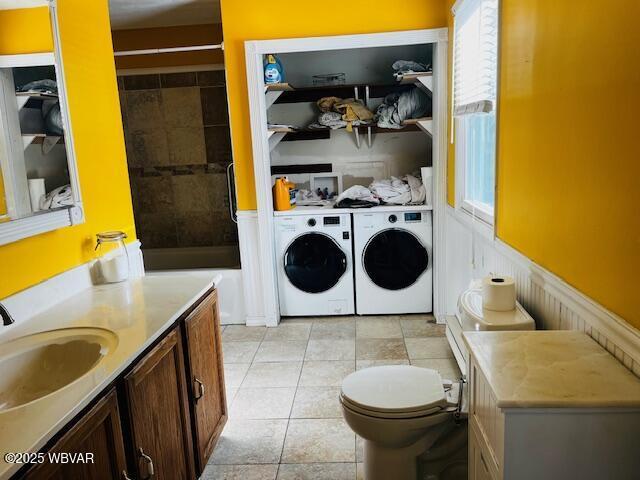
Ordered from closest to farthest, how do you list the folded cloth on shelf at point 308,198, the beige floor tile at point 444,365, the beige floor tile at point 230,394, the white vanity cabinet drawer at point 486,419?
1. the white vanity cabinet drawer at point 486,419
2. the beige floor tile at point 230,394
3. the beige floor tile at point 444,365
4. the folded cloth on shelf at point 308,198

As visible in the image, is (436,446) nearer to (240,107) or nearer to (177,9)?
(240,107)

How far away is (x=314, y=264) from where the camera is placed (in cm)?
405

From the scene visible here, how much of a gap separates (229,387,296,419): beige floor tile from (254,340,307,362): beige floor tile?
1.42 ft

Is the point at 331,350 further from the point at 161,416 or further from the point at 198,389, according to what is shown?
the point at 161,416

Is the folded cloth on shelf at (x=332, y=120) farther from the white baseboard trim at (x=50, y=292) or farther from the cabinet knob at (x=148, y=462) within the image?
the cabinet knob at (x=148, y=462)

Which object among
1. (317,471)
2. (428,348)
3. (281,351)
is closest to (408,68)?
(428,348)

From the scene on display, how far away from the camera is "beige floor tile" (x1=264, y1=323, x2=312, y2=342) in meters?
3.79

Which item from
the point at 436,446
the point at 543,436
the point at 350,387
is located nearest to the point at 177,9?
the point at 350,387

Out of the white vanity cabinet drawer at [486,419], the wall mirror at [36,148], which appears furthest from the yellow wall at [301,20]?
the white vanity cabinet drawer at [486,419]

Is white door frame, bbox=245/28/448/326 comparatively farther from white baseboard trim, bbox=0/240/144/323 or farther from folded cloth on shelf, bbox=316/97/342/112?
white baseboard trim, bbox=0/240/144/323

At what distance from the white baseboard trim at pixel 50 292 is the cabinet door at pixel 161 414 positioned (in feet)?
1.77

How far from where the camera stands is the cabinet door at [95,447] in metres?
1.09

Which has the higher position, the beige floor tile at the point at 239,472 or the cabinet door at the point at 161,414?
A: the cabinet door at the point at 161,414

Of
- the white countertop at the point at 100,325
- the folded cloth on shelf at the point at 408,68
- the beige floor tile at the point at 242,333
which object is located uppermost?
the folded cloth on shelf at the point at 408,68
